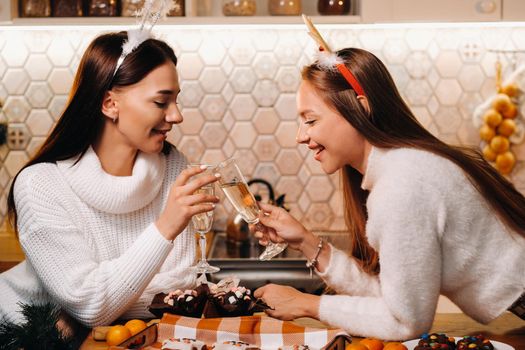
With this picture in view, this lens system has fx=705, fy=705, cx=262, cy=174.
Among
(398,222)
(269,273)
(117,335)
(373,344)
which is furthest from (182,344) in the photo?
(269,273)

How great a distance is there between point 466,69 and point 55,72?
5.93 feet

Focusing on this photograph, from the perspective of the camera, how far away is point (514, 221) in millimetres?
1632

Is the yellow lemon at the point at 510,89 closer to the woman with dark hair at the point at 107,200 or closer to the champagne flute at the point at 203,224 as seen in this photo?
the woman with dark hair at the point at 107,200

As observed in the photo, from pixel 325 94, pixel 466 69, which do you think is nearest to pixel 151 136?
pixel 325 94

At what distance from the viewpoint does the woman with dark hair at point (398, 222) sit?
1.52 meters

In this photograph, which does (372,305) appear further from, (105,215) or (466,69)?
(466,69)

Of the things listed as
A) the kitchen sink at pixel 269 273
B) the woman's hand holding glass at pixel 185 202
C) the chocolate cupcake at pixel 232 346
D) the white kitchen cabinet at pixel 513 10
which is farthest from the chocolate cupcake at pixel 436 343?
the white kitchen cabinet at pixel 513 10

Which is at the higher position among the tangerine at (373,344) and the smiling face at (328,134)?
the smiling face at (328,134)

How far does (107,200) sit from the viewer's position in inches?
70.7

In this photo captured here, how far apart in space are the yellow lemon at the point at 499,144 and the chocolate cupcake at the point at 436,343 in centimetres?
187

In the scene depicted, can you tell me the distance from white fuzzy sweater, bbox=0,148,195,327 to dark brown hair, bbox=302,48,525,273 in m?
0.53

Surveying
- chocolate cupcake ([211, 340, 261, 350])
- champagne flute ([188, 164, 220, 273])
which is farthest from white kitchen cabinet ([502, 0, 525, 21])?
chocolate cupcake ([211, 340, 261, 350])

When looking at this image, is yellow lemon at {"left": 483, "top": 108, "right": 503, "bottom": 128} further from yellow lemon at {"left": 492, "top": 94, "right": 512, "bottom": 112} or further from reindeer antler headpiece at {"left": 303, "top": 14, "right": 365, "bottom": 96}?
reindeer antler headpiece at {"left": 303, "top": 14, "right": 365, "bottom": 96}

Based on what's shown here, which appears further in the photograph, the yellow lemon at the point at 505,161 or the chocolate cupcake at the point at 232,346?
the yellow lemon at the point at 505,161
